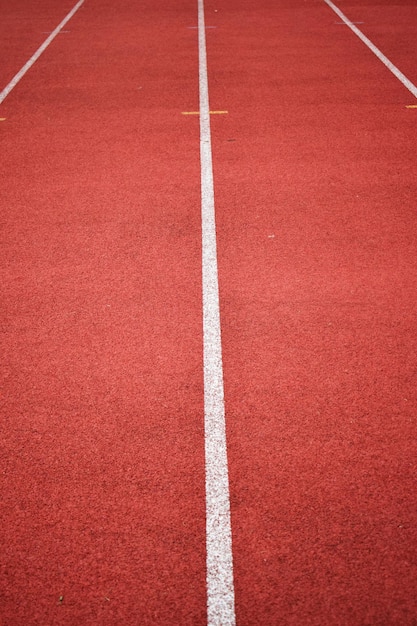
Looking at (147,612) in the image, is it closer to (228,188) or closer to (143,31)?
(228,188)

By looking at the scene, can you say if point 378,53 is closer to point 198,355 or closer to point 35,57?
point 35,57

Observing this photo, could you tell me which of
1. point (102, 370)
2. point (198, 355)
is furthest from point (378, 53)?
point (102, 370)

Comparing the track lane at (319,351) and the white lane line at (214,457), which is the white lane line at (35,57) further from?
the white lane line at (214,457)

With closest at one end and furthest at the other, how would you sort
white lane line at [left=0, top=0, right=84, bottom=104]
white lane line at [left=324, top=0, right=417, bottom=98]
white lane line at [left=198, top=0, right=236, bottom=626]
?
1. white lane line at [left=198, top=0, right=236, bottom=626]
2. white lane line at [left=324, top=0, right=417, bottom=98]
3. white lane line at [left=0, top=0, right=84, bottom=104]

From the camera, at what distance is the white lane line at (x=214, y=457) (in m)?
3.06

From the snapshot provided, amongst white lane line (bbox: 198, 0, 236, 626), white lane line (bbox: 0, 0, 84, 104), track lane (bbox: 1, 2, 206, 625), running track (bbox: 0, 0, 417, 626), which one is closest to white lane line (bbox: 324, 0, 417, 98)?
running track (bbox: 0, 0, 417, 626)

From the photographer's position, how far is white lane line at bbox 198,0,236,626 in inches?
121

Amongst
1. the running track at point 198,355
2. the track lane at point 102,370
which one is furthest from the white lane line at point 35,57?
the track lane at point 102,370

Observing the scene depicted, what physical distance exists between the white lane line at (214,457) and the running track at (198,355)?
0.16 ft

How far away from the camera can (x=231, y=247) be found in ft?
18.4

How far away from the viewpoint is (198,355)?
4453mm

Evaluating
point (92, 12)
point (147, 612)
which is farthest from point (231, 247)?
point (92, 12)

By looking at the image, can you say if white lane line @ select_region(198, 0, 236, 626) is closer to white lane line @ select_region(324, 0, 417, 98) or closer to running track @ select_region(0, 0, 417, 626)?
running track @ select_region(0, 0, 417, 626)

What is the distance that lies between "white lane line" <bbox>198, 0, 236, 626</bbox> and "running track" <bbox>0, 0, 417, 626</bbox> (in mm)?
49
